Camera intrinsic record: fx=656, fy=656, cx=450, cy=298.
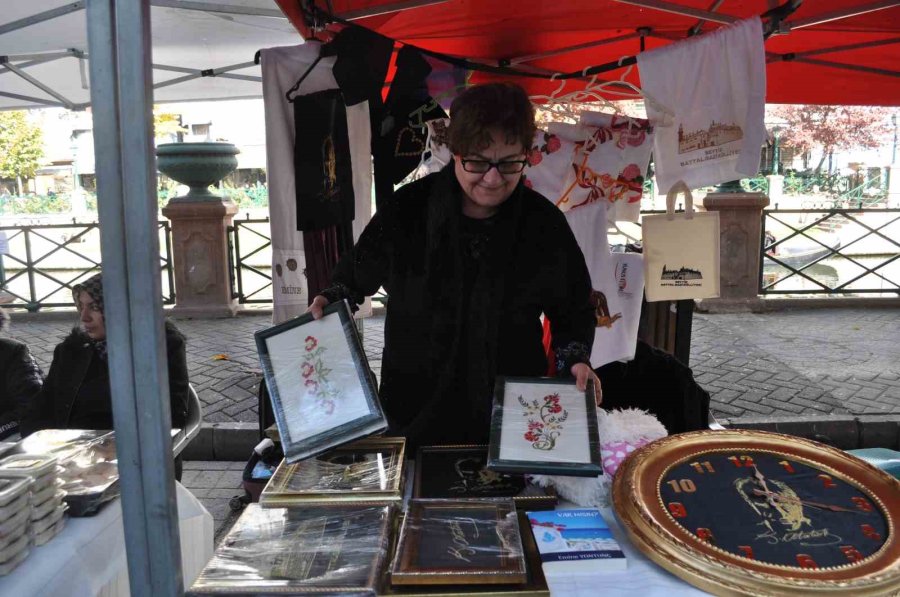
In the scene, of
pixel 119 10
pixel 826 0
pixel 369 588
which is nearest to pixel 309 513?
pixel 369 588

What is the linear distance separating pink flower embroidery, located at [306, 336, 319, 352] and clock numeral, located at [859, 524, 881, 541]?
118cm

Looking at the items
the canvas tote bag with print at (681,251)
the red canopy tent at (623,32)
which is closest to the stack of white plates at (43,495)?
the red canopy tent at (623,32)

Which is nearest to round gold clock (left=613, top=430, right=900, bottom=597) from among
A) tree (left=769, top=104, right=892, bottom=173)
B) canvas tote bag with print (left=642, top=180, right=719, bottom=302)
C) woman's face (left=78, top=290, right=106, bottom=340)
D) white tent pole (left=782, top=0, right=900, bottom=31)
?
canvas tote bag with print (left=642, top=180, right=719, bottom=302)

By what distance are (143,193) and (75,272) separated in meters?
8.78

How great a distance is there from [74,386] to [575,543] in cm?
251

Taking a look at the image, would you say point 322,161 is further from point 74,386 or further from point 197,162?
point 197,162

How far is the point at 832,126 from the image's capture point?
19.7 meters

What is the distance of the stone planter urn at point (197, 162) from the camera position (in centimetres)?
696

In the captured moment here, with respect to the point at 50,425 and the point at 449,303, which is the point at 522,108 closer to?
the point at 449,303

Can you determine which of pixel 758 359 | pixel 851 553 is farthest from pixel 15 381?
pixel 758 359

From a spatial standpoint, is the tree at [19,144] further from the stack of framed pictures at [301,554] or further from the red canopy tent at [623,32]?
the stack of framed pictures at [301,554]

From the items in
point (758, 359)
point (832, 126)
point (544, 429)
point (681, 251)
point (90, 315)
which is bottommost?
point (758, 359)

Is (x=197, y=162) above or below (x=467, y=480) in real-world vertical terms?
above

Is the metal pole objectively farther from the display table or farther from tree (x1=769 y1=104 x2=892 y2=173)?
tree (x1=769 y1=104 x2=892 y2=173)
